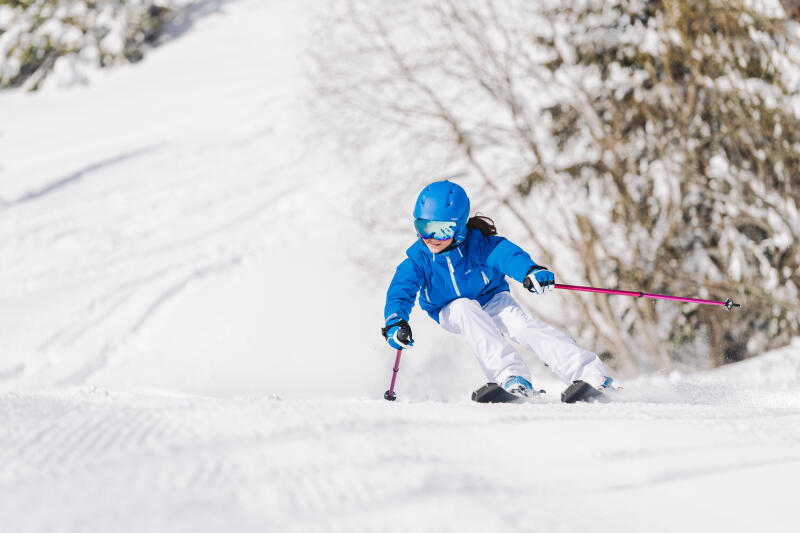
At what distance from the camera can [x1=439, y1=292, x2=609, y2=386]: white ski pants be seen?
3346 millimetres

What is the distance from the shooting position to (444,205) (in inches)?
129

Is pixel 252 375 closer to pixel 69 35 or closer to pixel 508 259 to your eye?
pixel 508 259

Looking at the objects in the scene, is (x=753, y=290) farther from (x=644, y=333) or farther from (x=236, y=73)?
(x=236, y=73)

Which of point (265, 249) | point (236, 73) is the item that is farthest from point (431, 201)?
point (236, 73)

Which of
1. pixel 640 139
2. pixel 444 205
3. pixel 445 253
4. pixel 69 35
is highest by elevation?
pixel 444 205

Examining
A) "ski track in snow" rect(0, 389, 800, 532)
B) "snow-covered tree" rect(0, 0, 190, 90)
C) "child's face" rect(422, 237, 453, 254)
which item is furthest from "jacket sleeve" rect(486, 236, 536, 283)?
"snow-covered tree" rect(0, 0, 190, 90)

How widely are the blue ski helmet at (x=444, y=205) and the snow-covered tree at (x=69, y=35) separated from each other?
631 inches

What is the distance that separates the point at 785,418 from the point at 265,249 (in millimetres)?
9390

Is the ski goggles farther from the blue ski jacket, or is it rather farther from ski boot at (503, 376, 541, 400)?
ski boot at (503, 376, 541, 400)

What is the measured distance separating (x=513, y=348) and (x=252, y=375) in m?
5.86

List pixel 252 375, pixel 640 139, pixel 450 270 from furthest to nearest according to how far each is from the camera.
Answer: pixel 640 139 < pixel 252 375 < pixel 450 270

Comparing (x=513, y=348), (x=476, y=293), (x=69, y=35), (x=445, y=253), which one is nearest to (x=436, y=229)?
(x=445, y=253)

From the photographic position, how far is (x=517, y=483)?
179 centimetres

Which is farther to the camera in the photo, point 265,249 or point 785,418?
point 265,249
